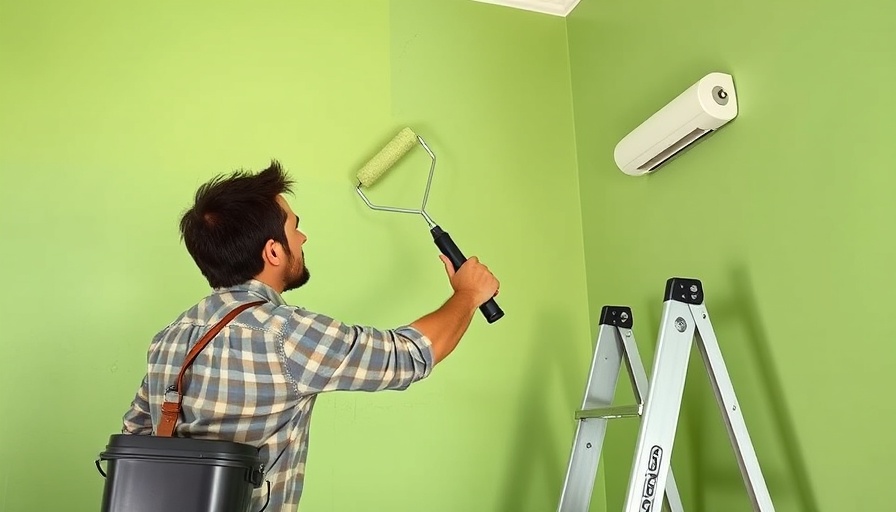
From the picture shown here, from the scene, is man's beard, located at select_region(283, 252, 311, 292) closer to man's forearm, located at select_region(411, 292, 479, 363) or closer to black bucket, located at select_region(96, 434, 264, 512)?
man's forearm, located at select_region(411, 292, 479, 363)

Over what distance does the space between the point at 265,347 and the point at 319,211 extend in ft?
2.57

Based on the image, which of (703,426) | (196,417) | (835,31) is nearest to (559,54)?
(835,31)

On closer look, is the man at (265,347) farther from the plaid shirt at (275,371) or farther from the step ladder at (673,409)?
the step ladder at (673,409)

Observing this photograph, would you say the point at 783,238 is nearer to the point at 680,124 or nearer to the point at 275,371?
the point at 680,124

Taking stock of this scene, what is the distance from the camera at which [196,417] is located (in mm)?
1147

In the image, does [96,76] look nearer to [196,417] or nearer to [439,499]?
[196,417]

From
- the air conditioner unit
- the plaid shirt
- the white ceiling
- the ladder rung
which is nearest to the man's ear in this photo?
the plaid shirt

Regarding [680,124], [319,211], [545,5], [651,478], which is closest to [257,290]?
[319,211]

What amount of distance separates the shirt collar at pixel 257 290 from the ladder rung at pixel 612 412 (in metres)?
0.64

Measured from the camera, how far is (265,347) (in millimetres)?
1151

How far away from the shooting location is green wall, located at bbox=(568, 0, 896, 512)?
3.75ft

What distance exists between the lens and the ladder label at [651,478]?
1.21m

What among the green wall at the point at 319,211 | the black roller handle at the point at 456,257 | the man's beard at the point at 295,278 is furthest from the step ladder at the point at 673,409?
the man's beard at the point at 295,278

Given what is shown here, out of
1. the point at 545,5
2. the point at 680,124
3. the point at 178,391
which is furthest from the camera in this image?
the point at 545,5
